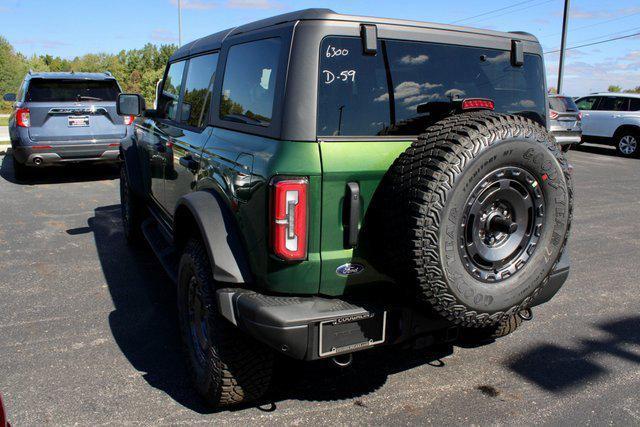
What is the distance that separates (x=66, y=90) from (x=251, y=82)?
7.03 m

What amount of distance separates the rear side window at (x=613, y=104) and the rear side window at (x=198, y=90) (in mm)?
14728

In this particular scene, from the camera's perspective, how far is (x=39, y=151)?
8406mm

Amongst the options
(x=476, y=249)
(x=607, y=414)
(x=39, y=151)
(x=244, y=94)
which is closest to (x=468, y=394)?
(x=607, y=414)

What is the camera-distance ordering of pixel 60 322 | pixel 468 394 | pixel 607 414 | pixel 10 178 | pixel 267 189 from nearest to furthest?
pixel 267 189 < pixel 607 414 < pixel 468 394 < pixel 60 322 < pixel 10 178

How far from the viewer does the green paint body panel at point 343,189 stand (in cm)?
235

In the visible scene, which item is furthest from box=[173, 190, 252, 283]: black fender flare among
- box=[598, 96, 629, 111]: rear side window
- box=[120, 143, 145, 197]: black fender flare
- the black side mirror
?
box=[598, 96, 629, 111]: rear side window

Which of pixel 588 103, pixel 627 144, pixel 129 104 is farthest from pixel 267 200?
pixel 588 103

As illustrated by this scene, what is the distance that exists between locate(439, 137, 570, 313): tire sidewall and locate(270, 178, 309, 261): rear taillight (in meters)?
0.59

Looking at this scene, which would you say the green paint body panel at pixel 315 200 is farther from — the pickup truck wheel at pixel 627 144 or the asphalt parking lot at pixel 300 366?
the pickup truck wheel at pixel 627 144

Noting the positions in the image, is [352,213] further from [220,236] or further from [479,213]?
[220,236]

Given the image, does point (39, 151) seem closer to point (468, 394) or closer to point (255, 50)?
point (255, 50)

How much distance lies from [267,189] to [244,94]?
2.48ft

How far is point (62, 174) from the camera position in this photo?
9992 mm

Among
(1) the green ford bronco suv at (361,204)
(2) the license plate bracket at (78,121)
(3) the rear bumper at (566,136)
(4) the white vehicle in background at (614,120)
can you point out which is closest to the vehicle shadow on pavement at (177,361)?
(1) the green ford bronco suv at (361,204)
